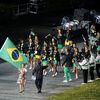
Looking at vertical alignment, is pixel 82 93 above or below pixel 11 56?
below

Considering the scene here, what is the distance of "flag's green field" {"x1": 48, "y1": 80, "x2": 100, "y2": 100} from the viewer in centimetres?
2111

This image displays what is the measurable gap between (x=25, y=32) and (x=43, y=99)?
21586mm

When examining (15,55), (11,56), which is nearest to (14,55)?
(15,55)

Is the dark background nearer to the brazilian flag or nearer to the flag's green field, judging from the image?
the brazilian flag

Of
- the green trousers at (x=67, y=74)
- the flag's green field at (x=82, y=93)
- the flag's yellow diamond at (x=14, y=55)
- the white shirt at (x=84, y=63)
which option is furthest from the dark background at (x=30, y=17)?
the flag's green field at (x=82, y=93)

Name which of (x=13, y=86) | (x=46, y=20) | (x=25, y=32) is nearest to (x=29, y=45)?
(x=13, y=86)

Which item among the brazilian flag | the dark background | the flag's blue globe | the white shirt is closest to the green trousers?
the white shirt

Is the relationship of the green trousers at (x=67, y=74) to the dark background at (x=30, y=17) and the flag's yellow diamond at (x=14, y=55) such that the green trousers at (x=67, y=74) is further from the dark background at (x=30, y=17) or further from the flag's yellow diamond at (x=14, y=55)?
the dark background at (x=30, y=17)

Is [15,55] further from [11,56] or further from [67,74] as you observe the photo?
[67,74]

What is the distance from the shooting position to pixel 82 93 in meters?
21.8

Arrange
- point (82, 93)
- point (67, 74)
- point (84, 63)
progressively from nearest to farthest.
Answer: point (82, 93)
point (84, 63)
point (67, 74)

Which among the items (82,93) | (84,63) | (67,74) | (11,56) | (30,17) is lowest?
(30,17)

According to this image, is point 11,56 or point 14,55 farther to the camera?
point 14,55

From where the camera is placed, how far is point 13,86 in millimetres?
24406
